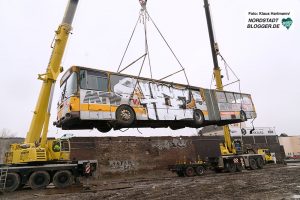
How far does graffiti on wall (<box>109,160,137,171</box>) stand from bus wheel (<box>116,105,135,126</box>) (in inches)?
649

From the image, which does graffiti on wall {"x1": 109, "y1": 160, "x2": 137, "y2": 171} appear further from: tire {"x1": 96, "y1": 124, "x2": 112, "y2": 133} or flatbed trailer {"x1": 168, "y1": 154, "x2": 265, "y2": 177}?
tire {"x1": 96, "y1": 124, "x2": 112, "y2": 133}

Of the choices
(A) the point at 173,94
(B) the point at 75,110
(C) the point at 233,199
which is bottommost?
(C) the point at 233,199

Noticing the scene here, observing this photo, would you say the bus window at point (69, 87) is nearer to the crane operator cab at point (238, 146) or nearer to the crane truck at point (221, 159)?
the crane truck at point (221, 159)

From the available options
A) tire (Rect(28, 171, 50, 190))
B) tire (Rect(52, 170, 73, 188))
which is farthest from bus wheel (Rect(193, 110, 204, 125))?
tire (Rect(28, 171, 50, 190))

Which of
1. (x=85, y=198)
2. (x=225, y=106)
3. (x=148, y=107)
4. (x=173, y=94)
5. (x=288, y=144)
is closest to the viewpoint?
(x=85, y=198)

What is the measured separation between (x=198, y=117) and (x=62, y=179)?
8755 mm

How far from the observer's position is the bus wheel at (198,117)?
13.6 meters

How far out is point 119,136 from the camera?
27734mm

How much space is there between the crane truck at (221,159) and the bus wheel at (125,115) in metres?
11.3

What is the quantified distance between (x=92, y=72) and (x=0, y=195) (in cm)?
→ 832

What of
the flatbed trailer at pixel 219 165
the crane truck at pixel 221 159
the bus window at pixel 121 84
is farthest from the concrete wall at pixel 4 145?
the bus window at pixel 121 84

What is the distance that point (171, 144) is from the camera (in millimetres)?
31266

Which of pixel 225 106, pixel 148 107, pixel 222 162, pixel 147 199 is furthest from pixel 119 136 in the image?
pixel 147 199

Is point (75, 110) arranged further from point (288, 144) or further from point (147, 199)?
point (288, 144)
